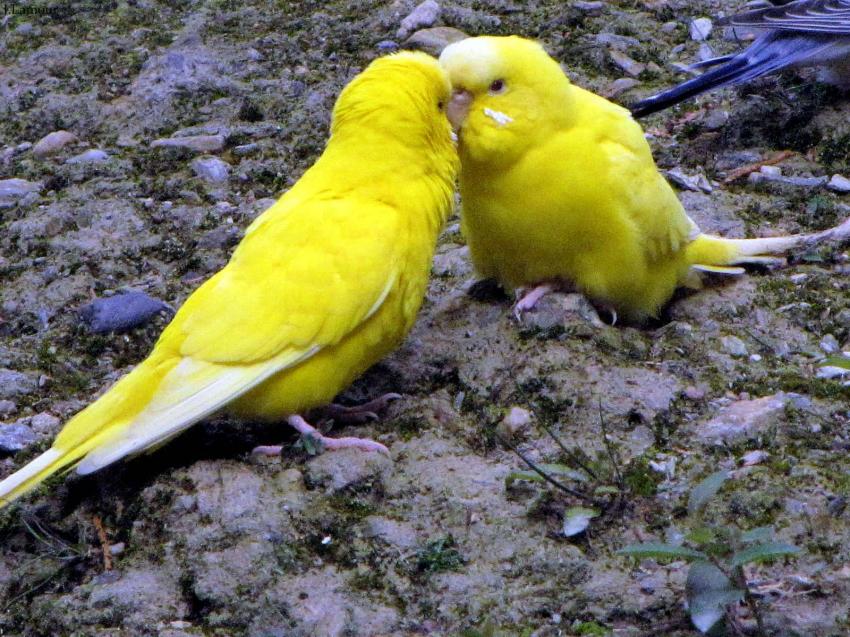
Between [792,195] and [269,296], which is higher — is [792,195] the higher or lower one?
the lower one

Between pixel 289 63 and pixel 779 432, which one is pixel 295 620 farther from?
pixel 289 63

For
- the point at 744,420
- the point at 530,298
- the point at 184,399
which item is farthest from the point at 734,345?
the point at 184,399

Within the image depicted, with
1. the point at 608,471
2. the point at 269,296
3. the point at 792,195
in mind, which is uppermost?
the point at 269,296

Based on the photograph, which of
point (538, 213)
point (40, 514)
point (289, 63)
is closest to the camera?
point (40, 514)

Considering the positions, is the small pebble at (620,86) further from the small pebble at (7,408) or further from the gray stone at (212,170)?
the small pebble at (7,408)

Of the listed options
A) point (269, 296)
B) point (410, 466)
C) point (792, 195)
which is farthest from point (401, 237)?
point (792, 195)

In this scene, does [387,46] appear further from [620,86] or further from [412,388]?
[412,388]

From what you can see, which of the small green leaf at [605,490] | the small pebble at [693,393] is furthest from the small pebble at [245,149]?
the small green leaf at [605,490]

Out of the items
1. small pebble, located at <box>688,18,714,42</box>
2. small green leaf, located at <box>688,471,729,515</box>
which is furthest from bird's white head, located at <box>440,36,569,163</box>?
small pebble, located at <box>688,18,714,42</box>
